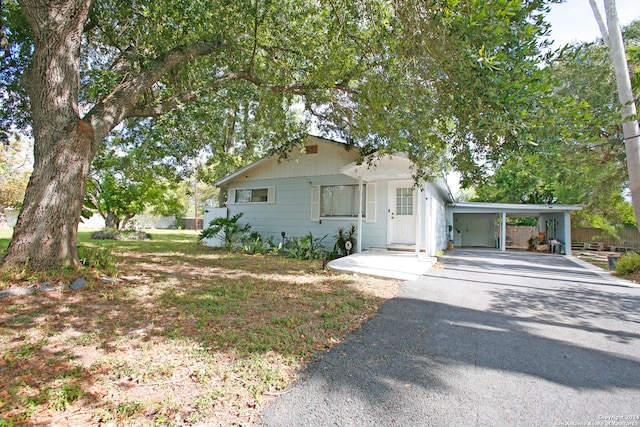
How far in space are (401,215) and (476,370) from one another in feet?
25.0

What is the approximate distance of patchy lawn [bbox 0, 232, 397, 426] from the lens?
206 centimetres

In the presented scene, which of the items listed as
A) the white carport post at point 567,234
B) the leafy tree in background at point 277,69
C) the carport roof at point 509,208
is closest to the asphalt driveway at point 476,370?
the leafy tree in background at point 277,69

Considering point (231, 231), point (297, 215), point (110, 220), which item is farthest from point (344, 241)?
point (110, 220)

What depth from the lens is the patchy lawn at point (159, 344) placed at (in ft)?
6.76

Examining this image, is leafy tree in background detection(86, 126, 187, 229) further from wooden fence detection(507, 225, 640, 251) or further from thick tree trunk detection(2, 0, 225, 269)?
wooden fence detection(507, 225, 640, 251)

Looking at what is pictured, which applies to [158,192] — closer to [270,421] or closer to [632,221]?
[270,421]

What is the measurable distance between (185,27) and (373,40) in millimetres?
3922

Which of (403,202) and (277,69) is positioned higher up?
(277,69)

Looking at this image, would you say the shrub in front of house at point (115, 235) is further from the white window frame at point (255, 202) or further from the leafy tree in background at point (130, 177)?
the white window frame at point (255, 202)

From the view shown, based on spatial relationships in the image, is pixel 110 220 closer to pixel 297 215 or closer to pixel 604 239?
pixel 297 215

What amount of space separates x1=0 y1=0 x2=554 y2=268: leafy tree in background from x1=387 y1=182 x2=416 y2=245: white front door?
7.37ft

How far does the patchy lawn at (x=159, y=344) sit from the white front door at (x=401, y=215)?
14.9 ft

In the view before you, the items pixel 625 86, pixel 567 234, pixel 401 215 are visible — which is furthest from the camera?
pixel 567 234

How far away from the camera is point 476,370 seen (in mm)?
2746
